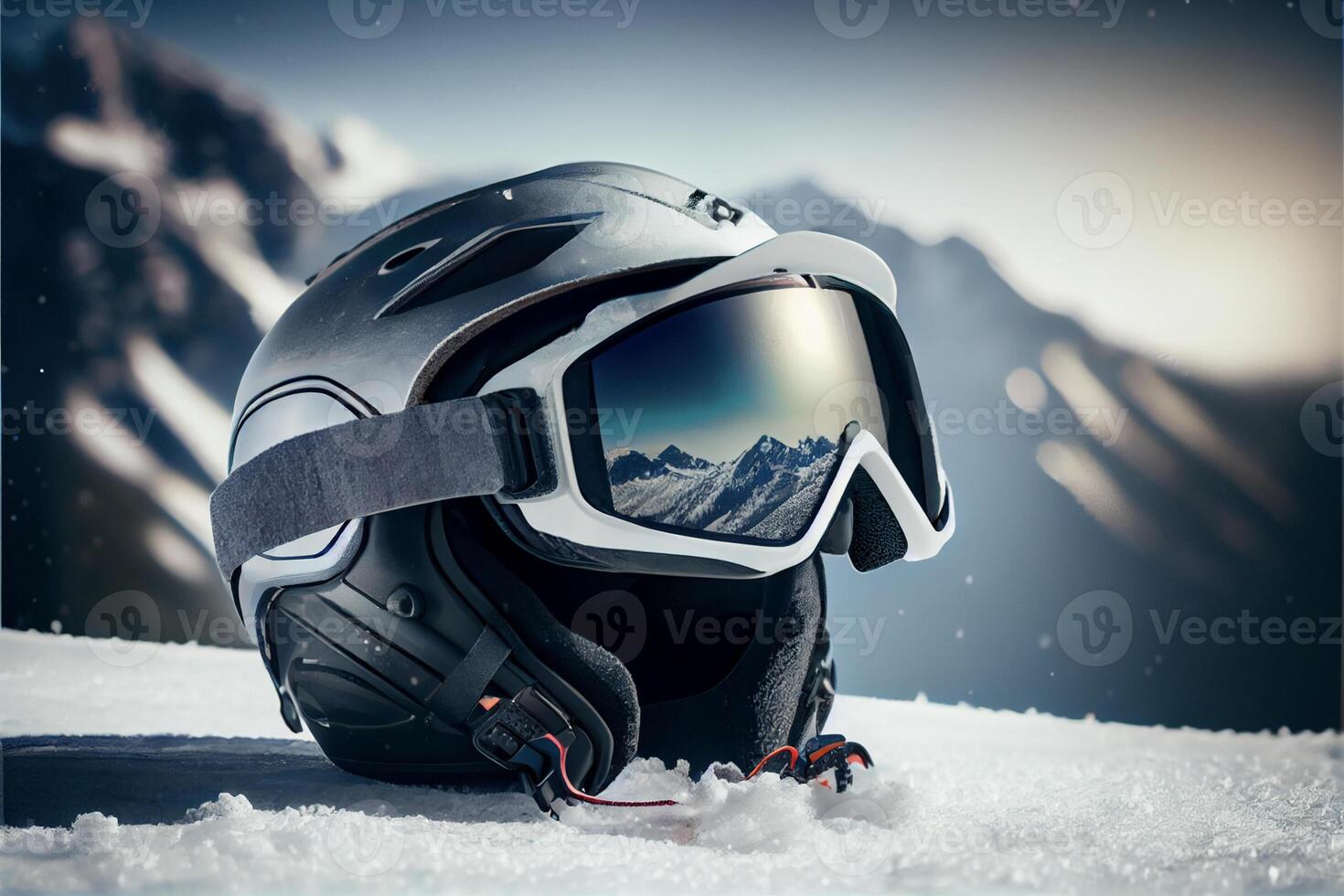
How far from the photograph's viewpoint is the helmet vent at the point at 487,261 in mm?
1400

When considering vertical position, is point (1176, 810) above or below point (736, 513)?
below

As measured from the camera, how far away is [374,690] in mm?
1385

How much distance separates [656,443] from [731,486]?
0.11 metres

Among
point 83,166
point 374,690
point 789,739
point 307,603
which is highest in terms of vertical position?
point 83,166

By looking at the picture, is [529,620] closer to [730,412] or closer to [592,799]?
[592,799]

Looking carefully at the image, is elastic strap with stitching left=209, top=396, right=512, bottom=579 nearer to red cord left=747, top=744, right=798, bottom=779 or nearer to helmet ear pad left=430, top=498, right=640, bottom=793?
helmet ear pad left=430, top=498, right=640, bottom=793

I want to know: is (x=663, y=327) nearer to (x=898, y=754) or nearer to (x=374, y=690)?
(x=374, y=690)

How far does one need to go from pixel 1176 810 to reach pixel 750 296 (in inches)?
35.0

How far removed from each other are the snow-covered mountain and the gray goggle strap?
0.38 ft

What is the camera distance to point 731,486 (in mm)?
1395

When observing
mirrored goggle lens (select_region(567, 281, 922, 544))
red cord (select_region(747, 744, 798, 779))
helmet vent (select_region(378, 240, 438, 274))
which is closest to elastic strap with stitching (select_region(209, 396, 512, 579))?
mirrored goggle lens (select_region(567, 281, 922, 544))

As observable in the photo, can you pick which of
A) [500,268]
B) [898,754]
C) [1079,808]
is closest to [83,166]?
[500,268]

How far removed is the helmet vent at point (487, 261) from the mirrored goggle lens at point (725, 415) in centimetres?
16

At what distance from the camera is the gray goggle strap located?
1.31 meters
